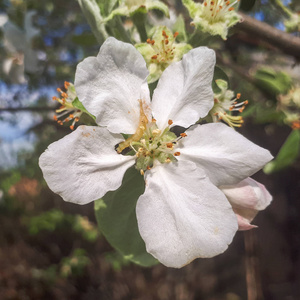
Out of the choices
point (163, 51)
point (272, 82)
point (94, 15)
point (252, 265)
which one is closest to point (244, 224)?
point (163, 51)

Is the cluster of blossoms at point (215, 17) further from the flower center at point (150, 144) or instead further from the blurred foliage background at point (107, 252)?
the blurred foliage background at point (107, 252)

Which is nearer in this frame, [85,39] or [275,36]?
[275,36]

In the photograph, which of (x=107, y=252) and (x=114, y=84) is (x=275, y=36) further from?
(x=107, y=252)


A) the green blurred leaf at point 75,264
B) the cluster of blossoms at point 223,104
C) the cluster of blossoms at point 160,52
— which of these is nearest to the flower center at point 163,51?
the cluster of blossoms at point 160,52

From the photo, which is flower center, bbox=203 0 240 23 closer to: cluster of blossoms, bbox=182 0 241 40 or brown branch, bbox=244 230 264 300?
cluster of blossoms, bbox=182 0 241 40

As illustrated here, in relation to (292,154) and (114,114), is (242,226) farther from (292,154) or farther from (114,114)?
(292,154)

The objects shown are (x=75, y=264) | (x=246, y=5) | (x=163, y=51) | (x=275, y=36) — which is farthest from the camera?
(x=75, y=264)

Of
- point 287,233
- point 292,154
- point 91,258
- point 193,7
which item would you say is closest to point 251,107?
point 292,154
